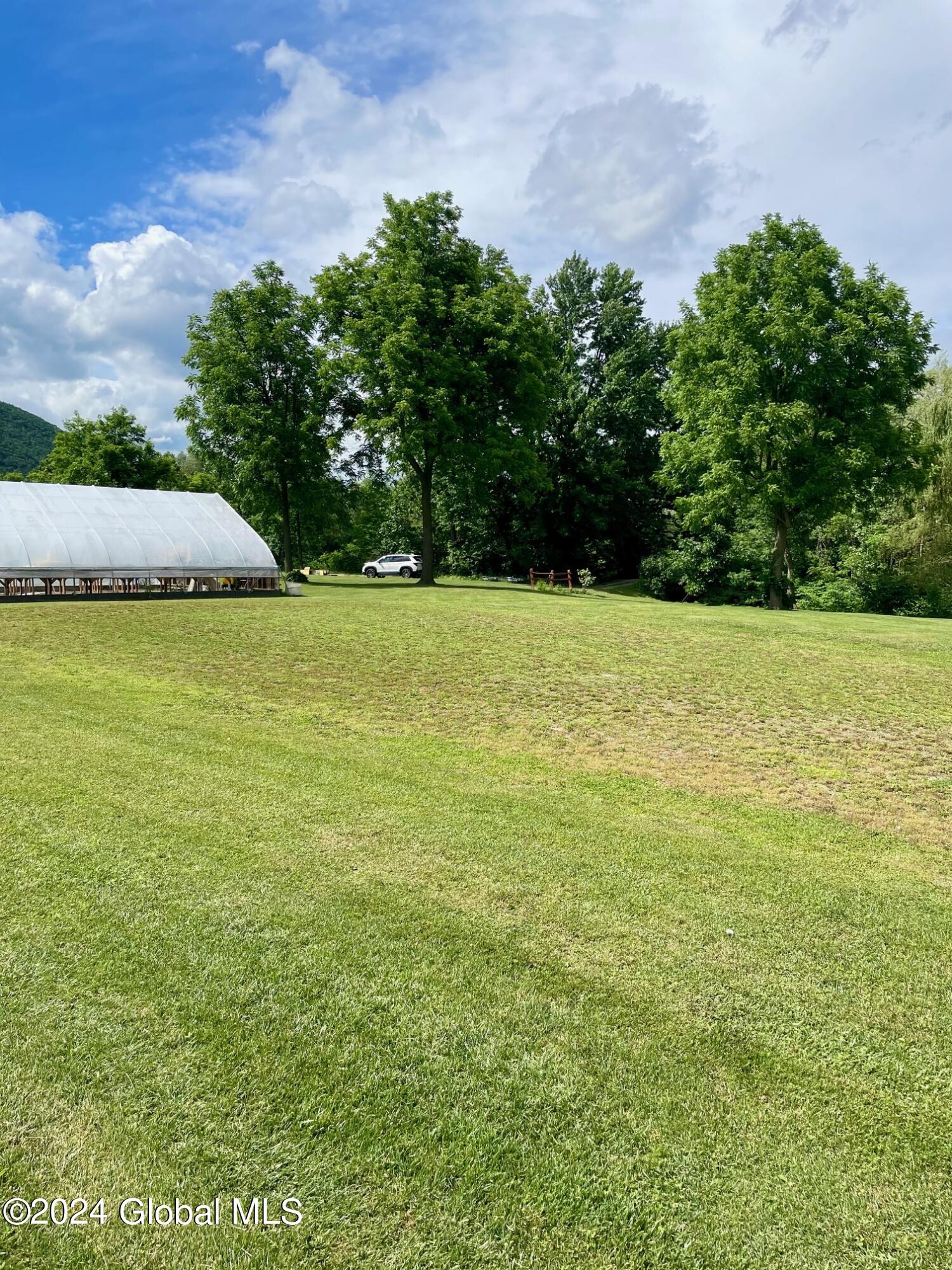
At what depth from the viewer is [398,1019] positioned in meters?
3.27

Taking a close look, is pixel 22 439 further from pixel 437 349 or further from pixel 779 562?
pixel 779 562

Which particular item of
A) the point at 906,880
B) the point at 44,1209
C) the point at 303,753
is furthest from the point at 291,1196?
the point at 303,753

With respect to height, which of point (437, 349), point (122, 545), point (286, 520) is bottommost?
point (122, 545)

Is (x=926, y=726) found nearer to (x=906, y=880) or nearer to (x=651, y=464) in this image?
(x=906, y=880)

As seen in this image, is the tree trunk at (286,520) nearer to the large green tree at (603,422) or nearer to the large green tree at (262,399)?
the large green tree at (262,399)

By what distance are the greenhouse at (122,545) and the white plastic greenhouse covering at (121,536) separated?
29mm

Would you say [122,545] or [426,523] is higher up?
[426,523]

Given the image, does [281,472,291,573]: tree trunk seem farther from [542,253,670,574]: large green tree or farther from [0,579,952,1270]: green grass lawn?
[0,579,952,1270]: green grass lawn

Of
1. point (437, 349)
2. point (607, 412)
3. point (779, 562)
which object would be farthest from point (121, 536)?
point (607, 412)

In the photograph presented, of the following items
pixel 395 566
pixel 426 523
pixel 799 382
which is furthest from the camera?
pixel 395 566

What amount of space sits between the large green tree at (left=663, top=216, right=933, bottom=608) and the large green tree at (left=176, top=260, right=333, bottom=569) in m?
19.0

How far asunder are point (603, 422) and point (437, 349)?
15.5 metres

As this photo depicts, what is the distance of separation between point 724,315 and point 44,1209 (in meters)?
33.3

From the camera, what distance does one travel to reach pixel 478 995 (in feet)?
11.4
